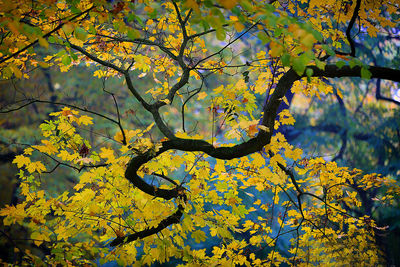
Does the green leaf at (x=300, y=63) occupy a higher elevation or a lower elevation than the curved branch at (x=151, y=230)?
higher

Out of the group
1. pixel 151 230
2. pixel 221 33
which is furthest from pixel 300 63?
pixel 151 230

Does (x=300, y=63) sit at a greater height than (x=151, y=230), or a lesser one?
greater

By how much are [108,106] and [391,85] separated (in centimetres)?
679

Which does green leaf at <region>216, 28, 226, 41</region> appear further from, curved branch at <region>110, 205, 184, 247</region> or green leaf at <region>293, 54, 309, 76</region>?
curved branch at <region>110, 205, 184, 247</region>

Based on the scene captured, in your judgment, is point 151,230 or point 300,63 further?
point 151,230

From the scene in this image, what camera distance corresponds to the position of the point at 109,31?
132 inches

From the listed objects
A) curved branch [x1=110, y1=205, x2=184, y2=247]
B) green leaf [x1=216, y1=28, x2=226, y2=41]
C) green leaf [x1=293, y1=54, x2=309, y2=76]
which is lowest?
curved branch [x1=110, y1=205, x2=184, y2=247]

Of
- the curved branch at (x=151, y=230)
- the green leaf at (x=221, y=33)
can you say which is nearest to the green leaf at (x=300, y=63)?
the green leaf at (x=221, y=33)

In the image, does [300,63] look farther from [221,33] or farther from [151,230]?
[151,230]

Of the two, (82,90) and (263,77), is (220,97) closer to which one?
(263,77)

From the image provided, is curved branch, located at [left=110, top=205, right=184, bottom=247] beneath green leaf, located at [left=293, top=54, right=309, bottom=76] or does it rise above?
beneath

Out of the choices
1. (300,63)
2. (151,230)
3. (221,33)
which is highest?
(221,33)

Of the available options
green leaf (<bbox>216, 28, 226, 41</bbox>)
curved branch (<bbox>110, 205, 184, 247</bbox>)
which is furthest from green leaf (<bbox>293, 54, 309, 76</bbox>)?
curved branch (<bbox>110, 205, 184, 247</bbox>)

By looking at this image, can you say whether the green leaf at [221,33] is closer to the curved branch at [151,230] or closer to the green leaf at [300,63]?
the green leaf at [300,63]
